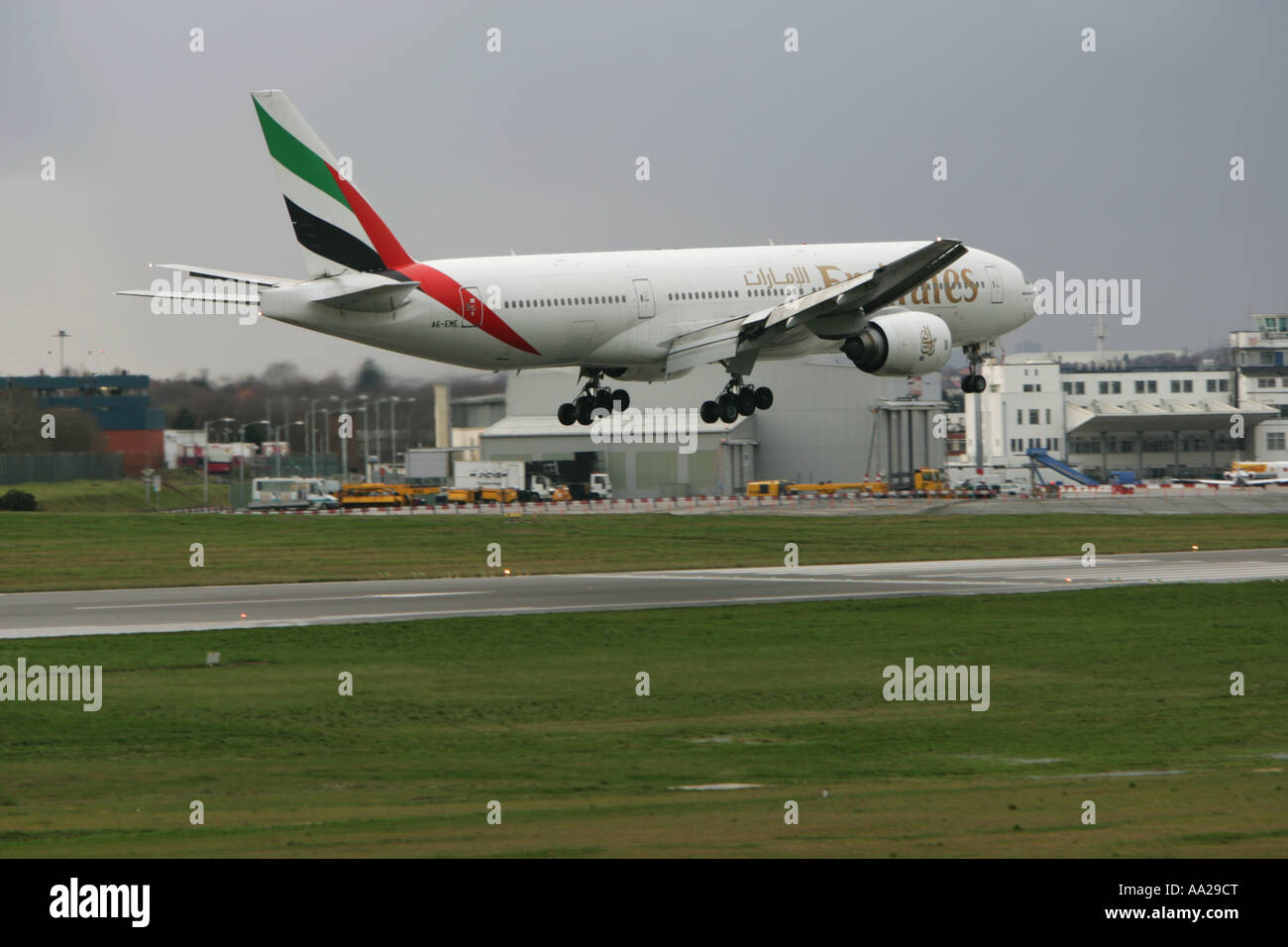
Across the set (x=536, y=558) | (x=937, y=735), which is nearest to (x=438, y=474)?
(x=536, y=558)

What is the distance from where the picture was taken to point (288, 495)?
109438 millimetres

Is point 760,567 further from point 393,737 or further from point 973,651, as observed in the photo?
point 393,737

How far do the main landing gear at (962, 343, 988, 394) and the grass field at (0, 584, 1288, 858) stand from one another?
45.0 ft

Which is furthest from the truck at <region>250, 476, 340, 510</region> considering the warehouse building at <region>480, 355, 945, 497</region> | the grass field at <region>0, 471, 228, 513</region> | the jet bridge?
the jet bridge

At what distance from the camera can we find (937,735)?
26.9 m

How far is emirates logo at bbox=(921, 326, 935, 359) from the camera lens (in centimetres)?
5275

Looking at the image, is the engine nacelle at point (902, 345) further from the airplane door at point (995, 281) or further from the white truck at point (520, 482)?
the white truck at point (520, 482)

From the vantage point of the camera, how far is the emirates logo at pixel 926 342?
52750mm

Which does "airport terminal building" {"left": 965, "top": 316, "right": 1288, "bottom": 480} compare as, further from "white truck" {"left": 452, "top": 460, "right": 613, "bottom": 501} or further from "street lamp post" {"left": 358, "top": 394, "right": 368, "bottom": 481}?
"street lamp post" {"left": 358, "top": 394, "right": 368, "bottom": 481}

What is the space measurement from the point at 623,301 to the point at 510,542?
24702 mm

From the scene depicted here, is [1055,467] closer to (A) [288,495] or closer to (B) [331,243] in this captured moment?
(A) [288,495]

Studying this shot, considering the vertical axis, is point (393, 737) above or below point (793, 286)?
below

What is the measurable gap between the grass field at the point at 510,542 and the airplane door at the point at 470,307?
13371 millimetres
